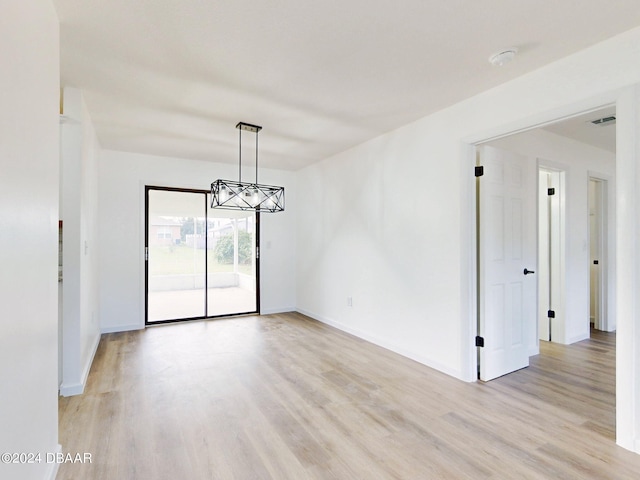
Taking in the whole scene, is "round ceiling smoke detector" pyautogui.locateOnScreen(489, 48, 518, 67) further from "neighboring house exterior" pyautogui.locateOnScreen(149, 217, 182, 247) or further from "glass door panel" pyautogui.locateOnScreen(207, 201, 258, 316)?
"neighboring house exterior" pyautogui.locateOnScreen(149, 217, 182, 247)

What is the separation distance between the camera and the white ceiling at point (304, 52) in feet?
6.11

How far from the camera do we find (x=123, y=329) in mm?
4723

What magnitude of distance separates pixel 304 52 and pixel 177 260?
3994mm

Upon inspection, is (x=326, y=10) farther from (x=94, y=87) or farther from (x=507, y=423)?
(x=507, y=423)

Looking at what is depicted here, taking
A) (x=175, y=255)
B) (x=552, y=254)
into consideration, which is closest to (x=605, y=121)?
(x=552, y=254)

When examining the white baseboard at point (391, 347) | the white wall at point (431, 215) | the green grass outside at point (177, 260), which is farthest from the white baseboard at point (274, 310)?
the green grass outside at point (177, 260)

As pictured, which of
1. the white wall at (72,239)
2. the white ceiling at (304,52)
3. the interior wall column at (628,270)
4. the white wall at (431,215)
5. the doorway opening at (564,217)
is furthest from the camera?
the doorway opening at (564,217)

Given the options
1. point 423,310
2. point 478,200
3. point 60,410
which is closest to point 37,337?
point 60,410

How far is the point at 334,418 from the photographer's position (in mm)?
2400

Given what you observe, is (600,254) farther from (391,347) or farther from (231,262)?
(231,262)

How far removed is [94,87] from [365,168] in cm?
294

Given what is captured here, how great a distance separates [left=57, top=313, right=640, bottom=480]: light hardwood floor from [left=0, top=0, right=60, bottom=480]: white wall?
0.62m

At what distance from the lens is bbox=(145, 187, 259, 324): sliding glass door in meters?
5.11

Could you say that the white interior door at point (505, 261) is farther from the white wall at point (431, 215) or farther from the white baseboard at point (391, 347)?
the white baseboard at point (391, 347)
